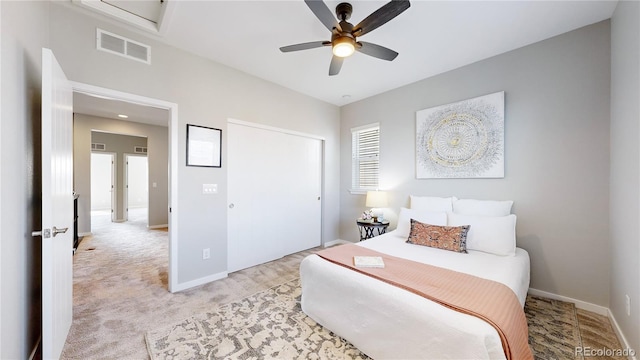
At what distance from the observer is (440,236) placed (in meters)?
2.45

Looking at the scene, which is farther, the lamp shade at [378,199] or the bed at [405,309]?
the lamp shade at [378,199]

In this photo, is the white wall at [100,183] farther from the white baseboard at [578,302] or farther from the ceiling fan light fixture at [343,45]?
the white baseboard at [578,302]

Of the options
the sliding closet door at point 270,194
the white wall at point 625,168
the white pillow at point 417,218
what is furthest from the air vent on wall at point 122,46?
the white wall at point 625,168

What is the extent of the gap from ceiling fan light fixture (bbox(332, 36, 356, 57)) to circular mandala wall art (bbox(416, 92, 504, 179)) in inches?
70.0

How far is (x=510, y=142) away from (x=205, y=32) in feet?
11.3

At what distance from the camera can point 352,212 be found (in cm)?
433

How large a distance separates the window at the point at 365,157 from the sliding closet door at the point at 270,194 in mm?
643

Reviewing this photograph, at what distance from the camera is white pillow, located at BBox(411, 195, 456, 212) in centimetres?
292

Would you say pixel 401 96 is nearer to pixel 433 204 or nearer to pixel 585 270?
pixel 433 204

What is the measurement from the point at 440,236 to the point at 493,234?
18.5 inches

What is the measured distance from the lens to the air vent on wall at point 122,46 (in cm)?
219

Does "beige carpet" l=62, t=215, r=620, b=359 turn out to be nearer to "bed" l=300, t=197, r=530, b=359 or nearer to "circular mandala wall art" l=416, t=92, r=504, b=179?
"bed" l=300, t=197, r=530, b=359

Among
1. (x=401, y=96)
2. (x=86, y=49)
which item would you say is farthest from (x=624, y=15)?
(x=86, y=49)

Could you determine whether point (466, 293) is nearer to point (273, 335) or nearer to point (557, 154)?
point (273, 335)
